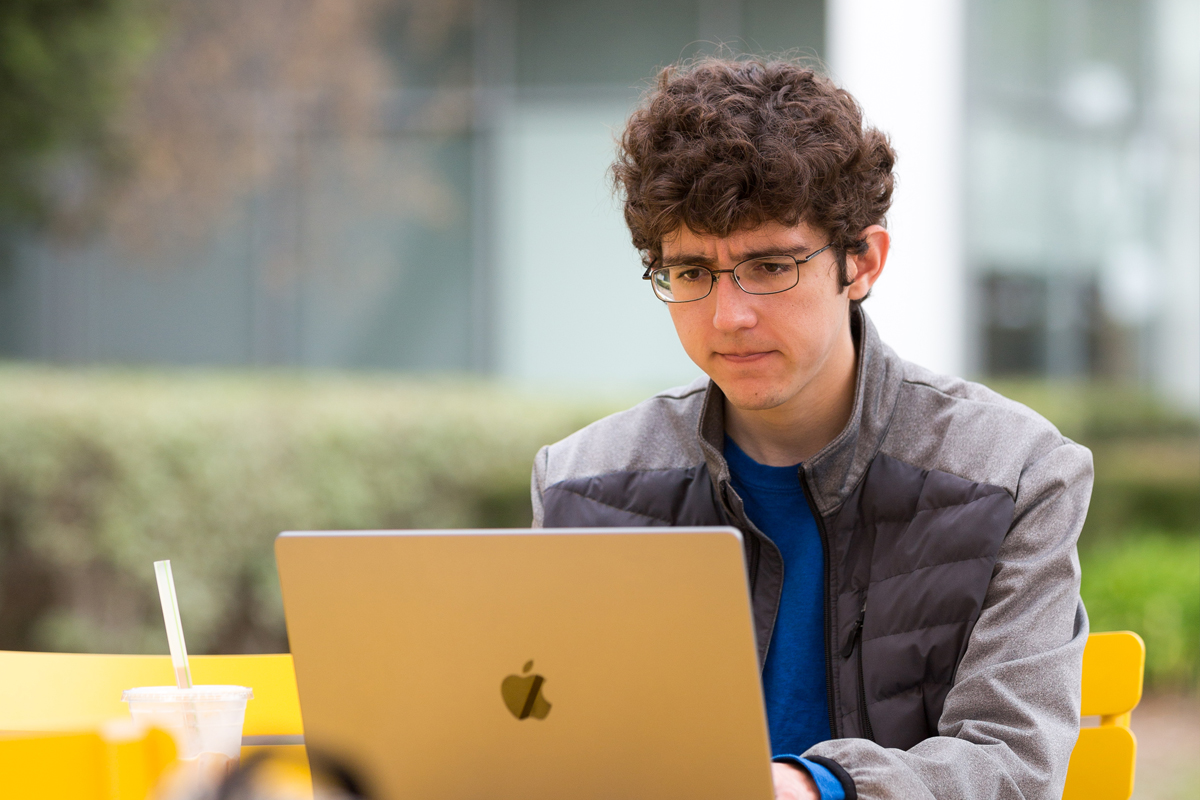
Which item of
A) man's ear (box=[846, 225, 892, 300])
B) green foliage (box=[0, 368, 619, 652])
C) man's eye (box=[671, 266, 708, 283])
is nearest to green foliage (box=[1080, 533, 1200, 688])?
green foliage (box=[0, 368, 619, 652])

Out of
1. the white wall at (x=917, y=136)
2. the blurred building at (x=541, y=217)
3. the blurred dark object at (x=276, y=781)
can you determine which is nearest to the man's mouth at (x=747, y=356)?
the blurred dark object at (x=276, y=781)

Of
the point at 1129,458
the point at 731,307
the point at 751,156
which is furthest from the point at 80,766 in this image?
the point at 1129,458

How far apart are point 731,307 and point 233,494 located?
167 inches

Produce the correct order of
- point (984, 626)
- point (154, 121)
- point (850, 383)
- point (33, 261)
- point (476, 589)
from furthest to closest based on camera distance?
point (33, 261) → point (154, 121) → point (850, 383) → point (984, 626) → point (476, 589)

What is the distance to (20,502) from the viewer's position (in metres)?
5.51

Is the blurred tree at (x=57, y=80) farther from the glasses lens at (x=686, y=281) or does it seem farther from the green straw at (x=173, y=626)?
the green straw at (x=173, y=626)

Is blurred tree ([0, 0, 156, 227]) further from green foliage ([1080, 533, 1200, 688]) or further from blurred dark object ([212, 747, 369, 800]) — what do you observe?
blurred dark object ([212, 747, 369, 800])

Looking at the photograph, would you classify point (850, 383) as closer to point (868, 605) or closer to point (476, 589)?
point (868, 605)

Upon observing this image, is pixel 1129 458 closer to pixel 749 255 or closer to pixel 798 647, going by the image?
pixel 798 647

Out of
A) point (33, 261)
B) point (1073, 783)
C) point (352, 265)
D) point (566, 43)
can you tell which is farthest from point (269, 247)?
point (1073, 783)

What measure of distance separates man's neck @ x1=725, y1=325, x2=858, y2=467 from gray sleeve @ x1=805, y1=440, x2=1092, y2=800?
13.3 inches

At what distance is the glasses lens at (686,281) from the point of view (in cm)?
197

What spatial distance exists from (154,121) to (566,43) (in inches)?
88.0

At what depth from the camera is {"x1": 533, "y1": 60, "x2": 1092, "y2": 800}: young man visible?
1.83m
